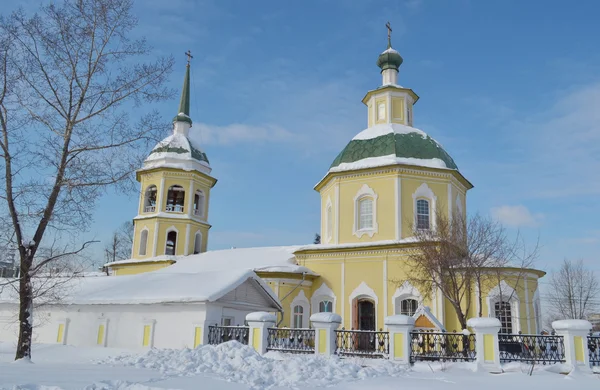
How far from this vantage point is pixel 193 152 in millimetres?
29188

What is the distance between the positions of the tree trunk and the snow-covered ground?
193 cm

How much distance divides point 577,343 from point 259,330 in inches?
283

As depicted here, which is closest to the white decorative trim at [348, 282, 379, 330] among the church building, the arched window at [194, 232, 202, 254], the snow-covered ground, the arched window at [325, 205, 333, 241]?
the church building

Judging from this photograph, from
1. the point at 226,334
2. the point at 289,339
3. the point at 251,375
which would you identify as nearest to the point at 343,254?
the point at 226,334

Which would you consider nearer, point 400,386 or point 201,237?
point 400,386

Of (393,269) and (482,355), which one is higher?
(393,269)

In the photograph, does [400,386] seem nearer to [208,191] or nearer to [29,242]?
[29,242]

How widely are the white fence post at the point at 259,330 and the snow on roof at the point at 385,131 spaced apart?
13276mm

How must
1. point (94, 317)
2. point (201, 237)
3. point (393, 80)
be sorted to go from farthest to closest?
1. point (201, 237)
2. point (393, 80)
3. point (94, 317)

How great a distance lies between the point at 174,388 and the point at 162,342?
29.1 ft

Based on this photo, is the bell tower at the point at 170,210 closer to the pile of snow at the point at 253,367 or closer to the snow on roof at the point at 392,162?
the snow on roof at the point at 392,162

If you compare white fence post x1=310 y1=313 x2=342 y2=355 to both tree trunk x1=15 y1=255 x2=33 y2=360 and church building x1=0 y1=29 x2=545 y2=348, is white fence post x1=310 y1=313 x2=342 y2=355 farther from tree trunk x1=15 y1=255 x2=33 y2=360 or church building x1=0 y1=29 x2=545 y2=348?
tree trunk x1=15 y1=255 x2=33 y2=360

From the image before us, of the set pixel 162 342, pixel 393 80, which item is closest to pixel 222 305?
pixel 162 342

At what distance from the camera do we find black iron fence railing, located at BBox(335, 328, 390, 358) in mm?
11828
